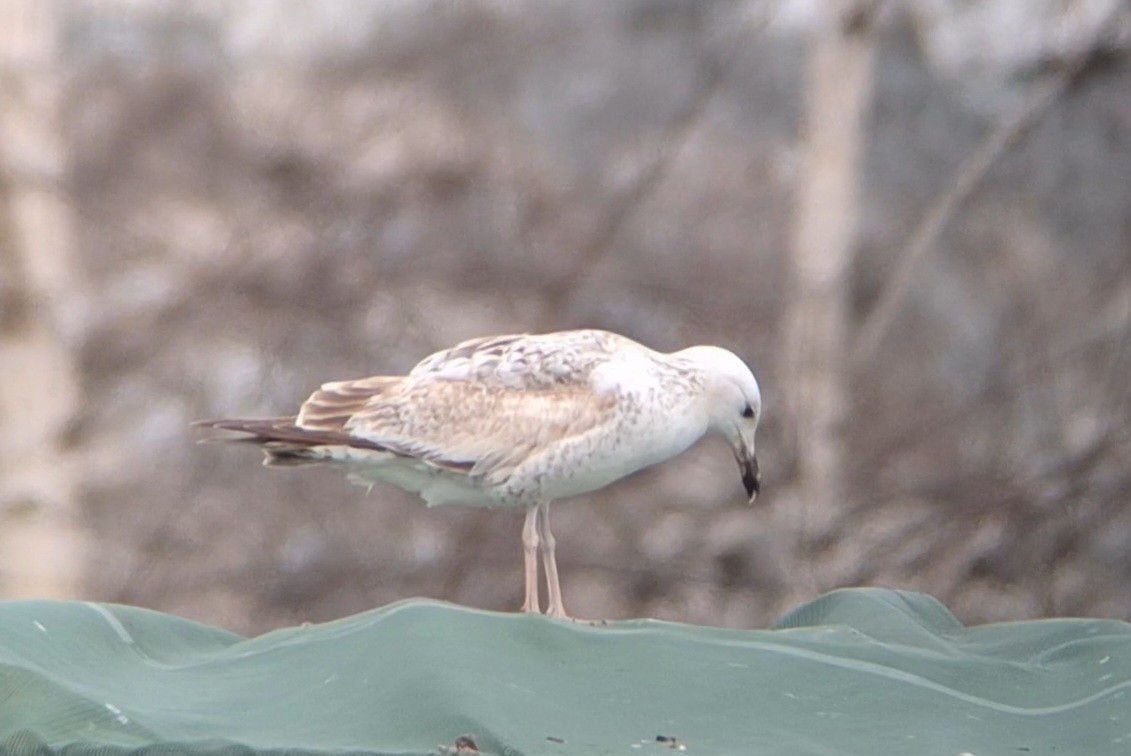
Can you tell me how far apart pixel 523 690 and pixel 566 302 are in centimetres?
736

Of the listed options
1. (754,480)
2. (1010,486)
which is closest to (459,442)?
(754,480)

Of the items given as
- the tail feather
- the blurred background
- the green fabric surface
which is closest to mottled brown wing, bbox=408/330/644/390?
the tail feather

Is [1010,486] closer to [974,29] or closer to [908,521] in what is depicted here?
[908,521]

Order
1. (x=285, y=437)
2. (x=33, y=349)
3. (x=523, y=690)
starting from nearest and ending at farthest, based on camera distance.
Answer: (x=523, y=690), (x=285, y=437), (x=33, y=349)

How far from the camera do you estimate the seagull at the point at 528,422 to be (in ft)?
13.1

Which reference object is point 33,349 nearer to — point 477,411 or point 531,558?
point 477,411

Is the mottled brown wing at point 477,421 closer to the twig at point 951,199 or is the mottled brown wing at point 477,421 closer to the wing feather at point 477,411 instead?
the wing feather at point 477,411

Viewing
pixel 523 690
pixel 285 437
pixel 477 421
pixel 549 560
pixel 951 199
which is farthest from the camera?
pixel 951 199

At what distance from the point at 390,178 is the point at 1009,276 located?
3097mm

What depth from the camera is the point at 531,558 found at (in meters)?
4.10

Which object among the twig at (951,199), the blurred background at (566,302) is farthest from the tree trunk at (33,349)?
the twig at (951,199)

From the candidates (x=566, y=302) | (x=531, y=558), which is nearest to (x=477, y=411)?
(x=531, y=558)

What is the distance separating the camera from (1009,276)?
10.3 metres

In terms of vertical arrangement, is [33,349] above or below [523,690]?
above
